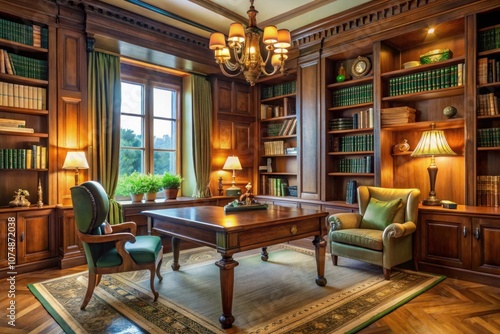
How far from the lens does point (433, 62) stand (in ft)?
13.5

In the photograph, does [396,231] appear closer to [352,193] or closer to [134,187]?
[352,193]

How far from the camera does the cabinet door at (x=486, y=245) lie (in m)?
3.39

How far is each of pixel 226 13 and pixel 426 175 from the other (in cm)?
338

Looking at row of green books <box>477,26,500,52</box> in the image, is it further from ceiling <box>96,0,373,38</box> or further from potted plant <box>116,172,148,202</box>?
potted plant <box>116,172,148,202</box>

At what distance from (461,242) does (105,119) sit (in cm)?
456

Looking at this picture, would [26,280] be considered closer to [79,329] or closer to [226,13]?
[79,329]

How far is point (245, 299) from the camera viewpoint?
3.04 meters

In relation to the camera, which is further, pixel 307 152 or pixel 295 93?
pixel 295 93

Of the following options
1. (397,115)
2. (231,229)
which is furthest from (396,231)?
(231,229)

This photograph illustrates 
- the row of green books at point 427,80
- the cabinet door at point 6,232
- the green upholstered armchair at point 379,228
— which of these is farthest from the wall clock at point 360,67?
the cabinet door at point 6,232

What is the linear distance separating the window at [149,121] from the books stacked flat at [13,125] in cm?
135

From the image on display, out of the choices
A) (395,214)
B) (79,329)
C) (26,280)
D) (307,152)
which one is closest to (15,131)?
(26,280)

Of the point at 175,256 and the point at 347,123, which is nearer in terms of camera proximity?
the point at 175,256

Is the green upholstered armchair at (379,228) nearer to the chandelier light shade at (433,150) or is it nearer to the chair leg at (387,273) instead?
the chair leg at (387,273)
